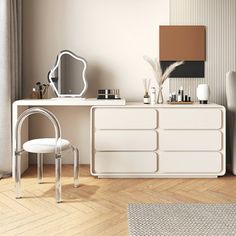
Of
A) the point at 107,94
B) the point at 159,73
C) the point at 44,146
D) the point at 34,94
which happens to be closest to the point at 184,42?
the point at 159,73

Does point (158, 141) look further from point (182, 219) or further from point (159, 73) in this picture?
point (182, 219)

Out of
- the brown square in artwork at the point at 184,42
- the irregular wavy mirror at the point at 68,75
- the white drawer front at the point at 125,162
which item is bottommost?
the white drawer front at the point at 125,162

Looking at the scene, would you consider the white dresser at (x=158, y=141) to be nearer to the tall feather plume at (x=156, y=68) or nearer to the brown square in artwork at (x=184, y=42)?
the tall feather plume at (x=156, y=68)

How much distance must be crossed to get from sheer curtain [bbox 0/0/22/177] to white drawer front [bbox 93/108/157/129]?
31.8 inches

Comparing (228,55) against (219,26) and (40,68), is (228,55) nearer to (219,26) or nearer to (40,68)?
(219,26)

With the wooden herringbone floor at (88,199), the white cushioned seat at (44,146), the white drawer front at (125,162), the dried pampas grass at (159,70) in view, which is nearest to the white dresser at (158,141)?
the white drawer front at (125,162)

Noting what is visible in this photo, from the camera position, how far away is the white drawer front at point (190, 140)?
3.54 m

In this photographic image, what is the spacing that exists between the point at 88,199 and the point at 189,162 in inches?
43.2

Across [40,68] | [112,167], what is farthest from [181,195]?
[40,68]

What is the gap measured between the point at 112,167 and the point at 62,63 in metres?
1.12

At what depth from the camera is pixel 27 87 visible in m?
4.09

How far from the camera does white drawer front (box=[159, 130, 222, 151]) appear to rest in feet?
11.6

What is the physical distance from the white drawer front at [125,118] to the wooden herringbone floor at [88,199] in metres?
0.49

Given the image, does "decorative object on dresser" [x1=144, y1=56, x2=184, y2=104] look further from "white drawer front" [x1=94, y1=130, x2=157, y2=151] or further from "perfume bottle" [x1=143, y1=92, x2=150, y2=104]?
"white drawer front" [x1=94, y1=130, x2=157, y2=151]
